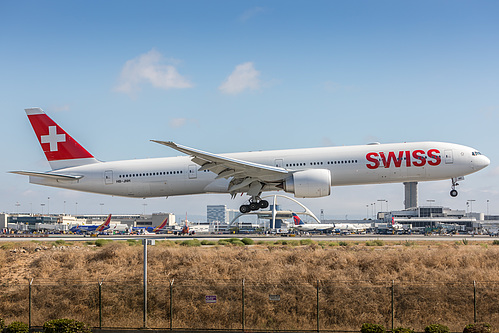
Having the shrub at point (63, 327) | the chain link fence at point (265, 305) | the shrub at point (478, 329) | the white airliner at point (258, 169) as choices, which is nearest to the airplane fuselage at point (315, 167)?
the white airliner at point (258, 169)

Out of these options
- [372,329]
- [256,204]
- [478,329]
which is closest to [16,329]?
[372,329]

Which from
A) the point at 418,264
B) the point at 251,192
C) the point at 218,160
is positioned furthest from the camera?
the point at 251,192

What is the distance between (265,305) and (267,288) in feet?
3.33

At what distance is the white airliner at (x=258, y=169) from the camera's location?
36.6m

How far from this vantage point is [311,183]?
36.0 meters

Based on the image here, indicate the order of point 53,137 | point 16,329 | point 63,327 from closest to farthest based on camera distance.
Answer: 1. point 63,327
2. point 16,329
3. point 53,137

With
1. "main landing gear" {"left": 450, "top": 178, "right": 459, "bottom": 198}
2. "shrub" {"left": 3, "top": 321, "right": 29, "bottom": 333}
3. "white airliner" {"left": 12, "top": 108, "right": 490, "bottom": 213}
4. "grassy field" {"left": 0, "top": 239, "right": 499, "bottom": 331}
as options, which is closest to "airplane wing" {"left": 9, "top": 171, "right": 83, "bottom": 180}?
"white airliner" {"left": 12, "top": 108, "right": 490, "bottom": 213}

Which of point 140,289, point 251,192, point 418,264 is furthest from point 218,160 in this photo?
point 418,264

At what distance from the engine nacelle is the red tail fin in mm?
18732

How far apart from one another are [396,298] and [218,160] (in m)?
16.9

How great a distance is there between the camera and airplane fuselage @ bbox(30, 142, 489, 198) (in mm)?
36812

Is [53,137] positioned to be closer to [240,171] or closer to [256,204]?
[240,171]

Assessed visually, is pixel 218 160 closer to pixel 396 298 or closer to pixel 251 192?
pixel 251 192

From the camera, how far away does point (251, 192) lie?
39.2 m
